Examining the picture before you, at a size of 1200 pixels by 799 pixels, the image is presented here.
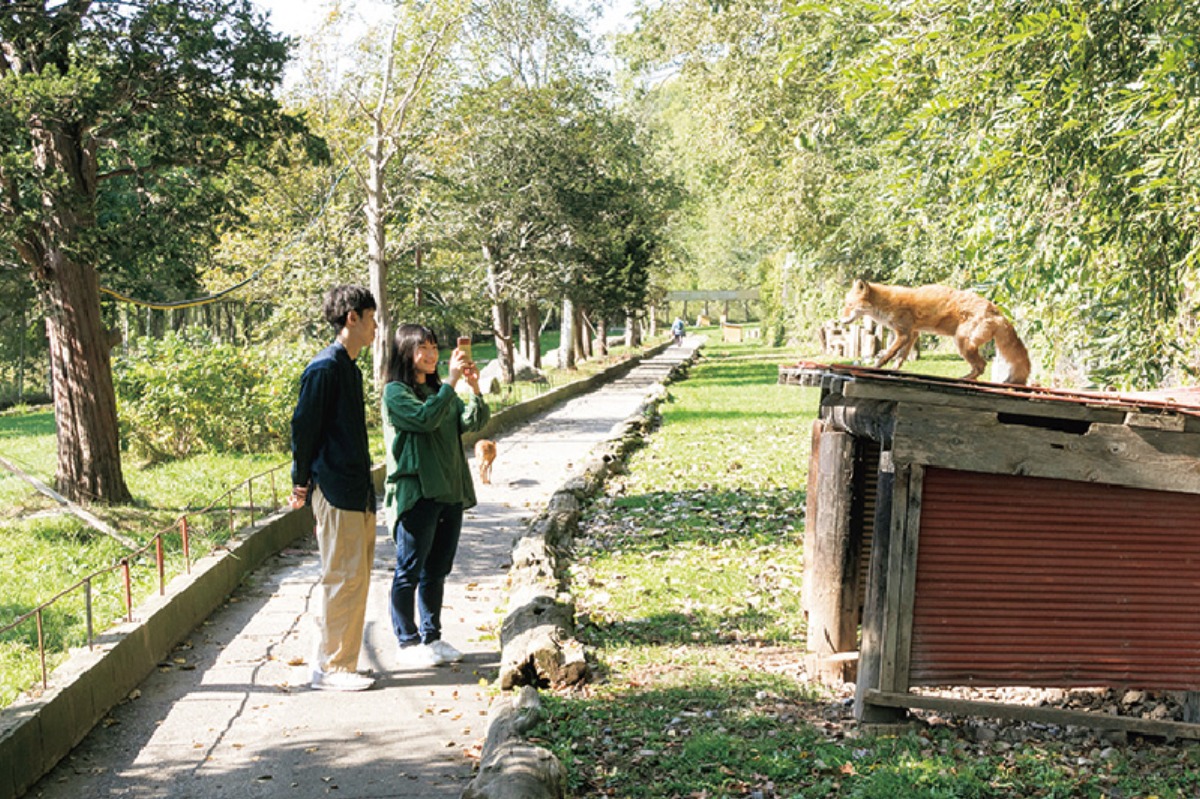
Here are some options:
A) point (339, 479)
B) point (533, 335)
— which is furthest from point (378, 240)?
point (533, 335)

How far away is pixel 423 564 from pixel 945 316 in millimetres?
3509

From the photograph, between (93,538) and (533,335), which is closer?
(93,538)

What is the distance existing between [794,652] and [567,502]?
502cm

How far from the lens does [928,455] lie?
5.44 m

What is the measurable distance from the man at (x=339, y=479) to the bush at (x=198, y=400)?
10040mm

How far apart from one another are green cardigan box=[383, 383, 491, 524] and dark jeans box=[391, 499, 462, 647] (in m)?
0.12

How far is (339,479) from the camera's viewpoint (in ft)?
22.1

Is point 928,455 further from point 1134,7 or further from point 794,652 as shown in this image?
point 1134,7

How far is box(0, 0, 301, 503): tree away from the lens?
10234mm

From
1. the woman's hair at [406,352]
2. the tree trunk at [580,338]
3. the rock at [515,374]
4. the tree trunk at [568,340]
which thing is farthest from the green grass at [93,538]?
the tree trunk at [580,338]

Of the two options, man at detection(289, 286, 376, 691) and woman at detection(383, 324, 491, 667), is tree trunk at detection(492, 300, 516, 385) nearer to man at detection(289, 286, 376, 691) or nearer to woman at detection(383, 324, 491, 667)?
woman at detection(383, 324, 491, 667)

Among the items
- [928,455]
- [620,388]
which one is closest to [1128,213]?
[928,455]

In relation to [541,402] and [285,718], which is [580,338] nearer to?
[541,402]

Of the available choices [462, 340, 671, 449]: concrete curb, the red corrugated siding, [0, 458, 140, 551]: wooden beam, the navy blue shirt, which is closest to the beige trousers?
the navy blue shirt
